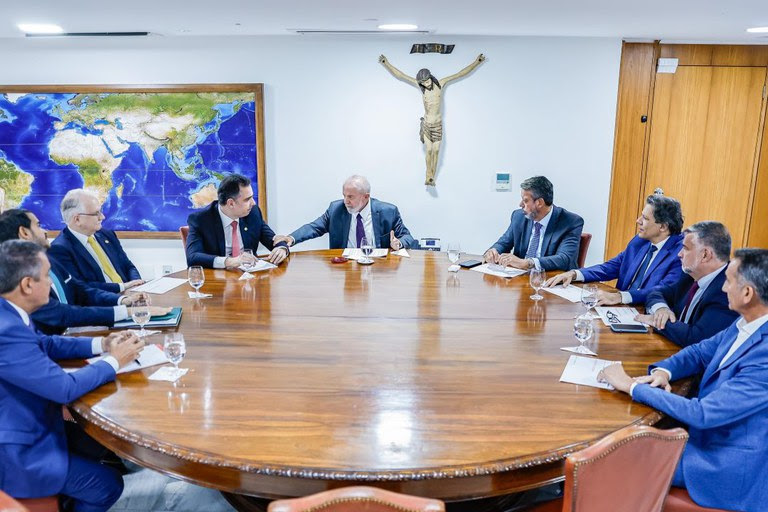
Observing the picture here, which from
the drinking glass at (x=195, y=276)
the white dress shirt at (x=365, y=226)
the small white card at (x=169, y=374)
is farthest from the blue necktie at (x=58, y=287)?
the white dress shirt at (x=365, y=226)

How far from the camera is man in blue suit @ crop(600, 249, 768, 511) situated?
1.77m

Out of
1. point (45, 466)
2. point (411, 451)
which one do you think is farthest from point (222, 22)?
point (411, 451)

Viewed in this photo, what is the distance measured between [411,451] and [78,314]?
1.70 metres

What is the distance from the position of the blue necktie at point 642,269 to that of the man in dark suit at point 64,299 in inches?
103

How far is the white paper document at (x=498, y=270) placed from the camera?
3.54 m

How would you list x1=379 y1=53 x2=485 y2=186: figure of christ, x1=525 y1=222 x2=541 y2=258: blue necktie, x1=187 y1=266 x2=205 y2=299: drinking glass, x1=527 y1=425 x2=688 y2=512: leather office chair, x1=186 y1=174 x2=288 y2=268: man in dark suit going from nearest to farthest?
1. x1=527 y1=425 x2=688 y2=512: leather office chair
2. x1=187 y1=266 x2=205 y2=299: drinking glass
3. x1=186 y1=174 x2=288 y2=268: man in dark suit
4. x1=525 y1=222 x2=541 y2=258: blue necktie
5. x1=379 y1=53 x2=485 y2=186: figure of christ

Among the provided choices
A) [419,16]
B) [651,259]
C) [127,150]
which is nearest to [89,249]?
[127,150]

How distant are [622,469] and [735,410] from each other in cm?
52

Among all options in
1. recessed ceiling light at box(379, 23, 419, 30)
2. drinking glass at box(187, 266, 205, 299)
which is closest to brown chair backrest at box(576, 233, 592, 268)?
recessed ceiling light at box(379, 23, 419, 30)

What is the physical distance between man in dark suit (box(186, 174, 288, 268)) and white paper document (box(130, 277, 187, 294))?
330 mm

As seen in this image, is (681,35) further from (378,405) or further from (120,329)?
(120,329)

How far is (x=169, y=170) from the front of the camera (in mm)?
5332

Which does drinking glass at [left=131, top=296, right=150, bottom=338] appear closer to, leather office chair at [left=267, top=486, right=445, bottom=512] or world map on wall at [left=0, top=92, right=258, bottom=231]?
leather office chair at [left=267, top=486, right=445, bottom=512]

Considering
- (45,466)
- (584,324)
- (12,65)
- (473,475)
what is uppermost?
(12,65)
